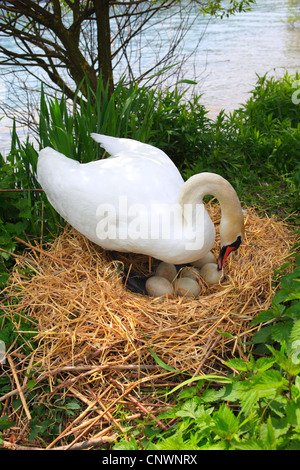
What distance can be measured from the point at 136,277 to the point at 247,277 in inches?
28.8

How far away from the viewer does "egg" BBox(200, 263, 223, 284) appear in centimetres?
285

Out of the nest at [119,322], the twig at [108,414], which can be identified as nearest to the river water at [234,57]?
the nest at [119,322]

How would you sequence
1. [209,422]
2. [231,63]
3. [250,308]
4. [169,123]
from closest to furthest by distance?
1. [209,422]
2. [250,308]
3. [169,123]
4. [231,63]

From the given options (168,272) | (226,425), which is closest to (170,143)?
(168,272)

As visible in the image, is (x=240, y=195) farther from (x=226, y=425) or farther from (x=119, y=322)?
(x=226, y=425)

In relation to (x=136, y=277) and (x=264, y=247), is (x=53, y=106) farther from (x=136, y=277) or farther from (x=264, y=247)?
(x=264, y=247)

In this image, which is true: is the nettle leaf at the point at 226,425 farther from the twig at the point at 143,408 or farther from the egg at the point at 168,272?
the egg at the point at 168,272

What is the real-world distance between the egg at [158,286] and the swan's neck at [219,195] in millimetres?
477

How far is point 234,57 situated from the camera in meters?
9.36

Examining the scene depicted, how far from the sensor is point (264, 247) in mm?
3062

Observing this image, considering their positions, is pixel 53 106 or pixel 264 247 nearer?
pixel 264 247

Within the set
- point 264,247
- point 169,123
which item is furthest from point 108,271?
point 169,123

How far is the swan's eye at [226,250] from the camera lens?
269 centimetres
